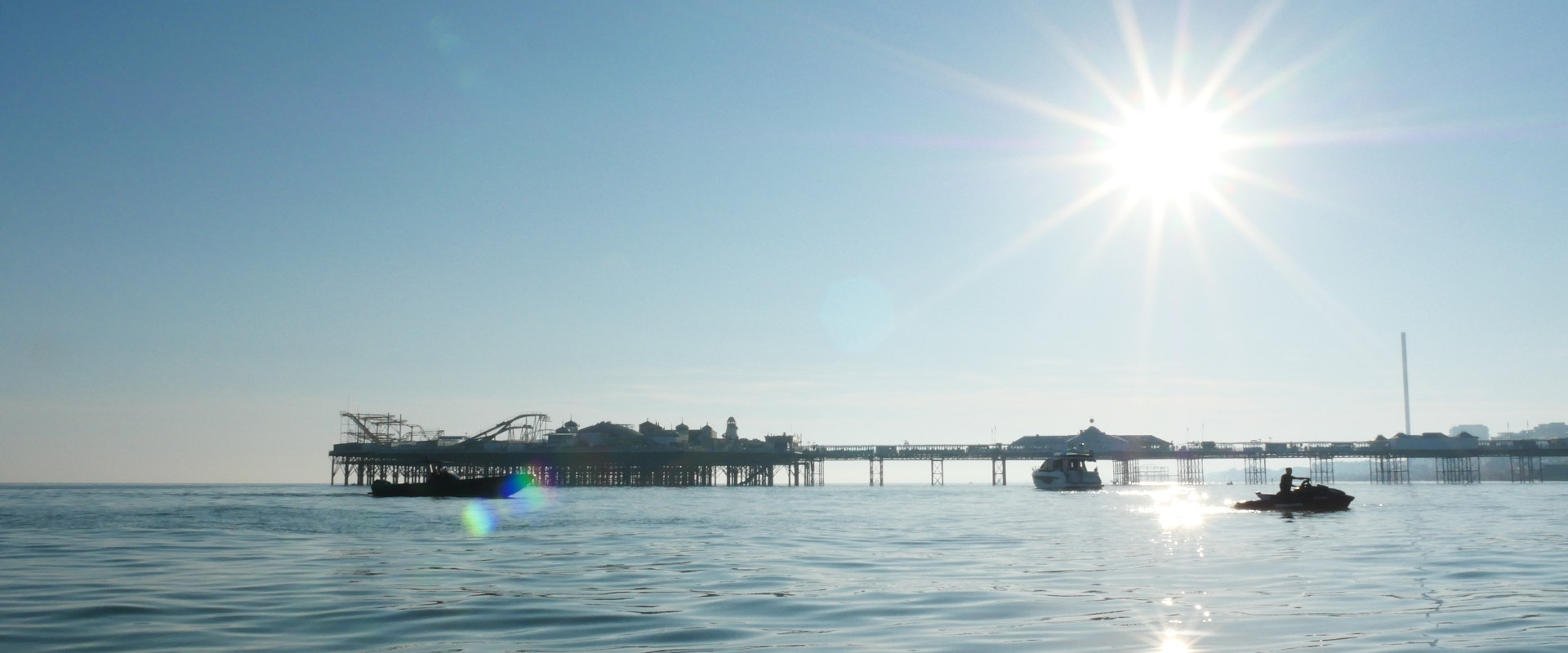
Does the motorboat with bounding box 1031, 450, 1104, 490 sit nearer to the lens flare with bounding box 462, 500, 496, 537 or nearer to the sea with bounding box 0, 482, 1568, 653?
the lens flare with bounding box 462, 500, 496, 537

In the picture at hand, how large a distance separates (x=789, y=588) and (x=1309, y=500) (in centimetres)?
4787

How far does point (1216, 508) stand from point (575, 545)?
1892 inches

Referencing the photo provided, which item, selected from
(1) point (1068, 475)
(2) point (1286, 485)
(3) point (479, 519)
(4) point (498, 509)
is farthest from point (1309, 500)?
(1) point (1068, 475)

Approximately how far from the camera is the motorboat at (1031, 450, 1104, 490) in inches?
5012

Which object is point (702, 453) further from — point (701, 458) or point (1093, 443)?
point (1093, 443)

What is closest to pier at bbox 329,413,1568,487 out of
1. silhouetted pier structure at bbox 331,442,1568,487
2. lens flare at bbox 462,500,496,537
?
silhouetted pier structure at bbox 331,442,1568,487

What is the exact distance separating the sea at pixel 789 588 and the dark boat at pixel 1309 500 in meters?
13.5

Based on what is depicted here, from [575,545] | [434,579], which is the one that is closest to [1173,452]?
[575,545]

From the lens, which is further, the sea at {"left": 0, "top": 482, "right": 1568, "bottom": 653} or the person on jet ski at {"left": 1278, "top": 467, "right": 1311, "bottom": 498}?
the person on jet ski at {"left": 1278, "top": 467, "right": 1311, "bottom": 498}

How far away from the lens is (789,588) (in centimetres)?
2358

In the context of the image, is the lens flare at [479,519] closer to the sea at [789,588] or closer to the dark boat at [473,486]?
the sea at [789,588]

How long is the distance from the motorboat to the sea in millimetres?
80235

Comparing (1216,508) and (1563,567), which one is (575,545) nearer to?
(1563,567)

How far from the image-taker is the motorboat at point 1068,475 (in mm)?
127312
